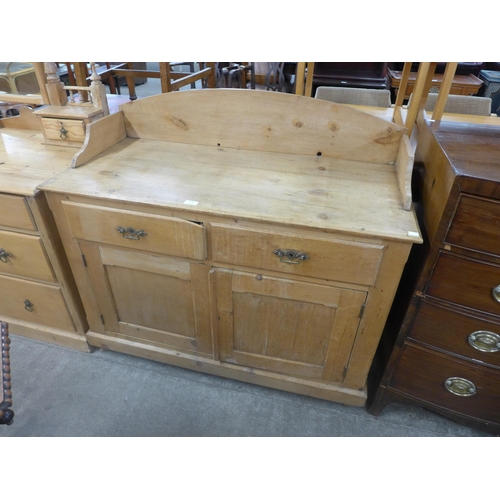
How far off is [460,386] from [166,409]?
1043 mm

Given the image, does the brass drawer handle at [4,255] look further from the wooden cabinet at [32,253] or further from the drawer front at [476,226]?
the drawer front at [476,226]

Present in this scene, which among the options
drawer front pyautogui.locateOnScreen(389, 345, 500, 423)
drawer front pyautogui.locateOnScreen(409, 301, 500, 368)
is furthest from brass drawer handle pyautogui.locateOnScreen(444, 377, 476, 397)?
drawer front pyautogui.locateOnScreen(409, 301, 500, 368)

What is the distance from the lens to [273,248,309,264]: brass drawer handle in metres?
1.01

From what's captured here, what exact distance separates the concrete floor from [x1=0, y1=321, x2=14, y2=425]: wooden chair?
48 centimetres

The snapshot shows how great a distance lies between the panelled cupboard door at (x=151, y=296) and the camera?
3.92 feet

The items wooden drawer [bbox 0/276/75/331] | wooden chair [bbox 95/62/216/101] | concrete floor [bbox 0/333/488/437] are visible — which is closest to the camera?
concrete floor [bbox 0/333/488/437]

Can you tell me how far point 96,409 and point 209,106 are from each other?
1233 mm

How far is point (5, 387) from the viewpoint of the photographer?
91 cm

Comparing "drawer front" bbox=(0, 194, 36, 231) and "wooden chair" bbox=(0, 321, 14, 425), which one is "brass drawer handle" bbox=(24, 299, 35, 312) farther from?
"wooden chair" bbox=(0, 321, 14, 425)

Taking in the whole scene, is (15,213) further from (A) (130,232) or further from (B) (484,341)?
(B) (484,341)

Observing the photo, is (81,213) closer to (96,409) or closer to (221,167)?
(221,167)

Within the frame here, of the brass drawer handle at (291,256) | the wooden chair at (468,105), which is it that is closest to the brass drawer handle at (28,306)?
the brass drawer handle at (291,256)

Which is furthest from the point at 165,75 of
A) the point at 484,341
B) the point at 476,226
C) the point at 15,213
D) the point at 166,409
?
the point at 484,341

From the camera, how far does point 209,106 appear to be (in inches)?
52.2
